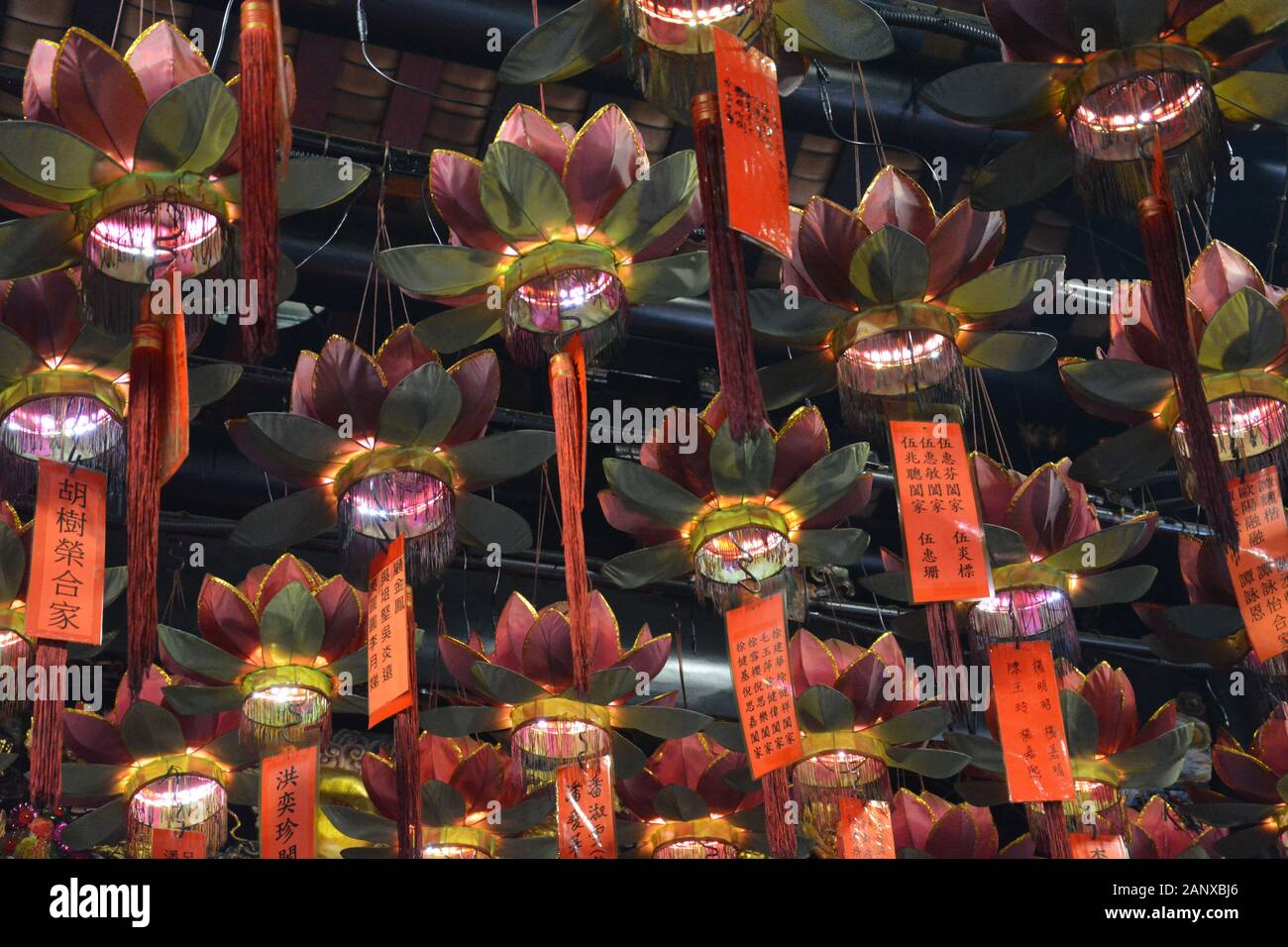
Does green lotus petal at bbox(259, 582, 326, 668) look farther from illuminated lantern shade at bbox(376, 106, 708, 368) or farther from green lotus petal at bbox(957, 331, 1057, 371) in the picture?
green lotus petal at bbox(957, 331, 1057, 371)

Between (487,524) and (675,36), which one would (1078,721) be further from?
(675,36)

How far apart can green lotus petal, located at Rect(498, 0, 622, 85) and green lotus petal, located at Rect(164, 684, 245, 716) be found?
6.87 ft

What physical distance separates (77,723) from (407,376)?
172cm

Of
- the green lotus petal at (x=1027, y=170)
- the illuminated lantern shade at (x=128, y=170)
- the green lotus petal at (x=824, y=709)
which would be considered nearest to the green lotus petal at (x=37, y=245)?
the illuminated lantern shade at (x=128, y=170)

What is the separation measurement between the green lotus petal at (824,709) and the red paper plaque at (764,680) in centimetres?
37

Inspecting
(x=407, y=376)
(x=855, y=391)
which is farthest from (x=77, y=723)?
(x=855, y=391)

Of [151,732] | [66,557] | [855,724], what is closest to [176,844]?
[151,732]

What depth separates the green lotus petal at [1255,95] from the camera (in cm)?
318

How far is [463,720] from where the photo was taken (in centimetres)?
433

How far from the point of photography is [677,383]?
21.7 feet

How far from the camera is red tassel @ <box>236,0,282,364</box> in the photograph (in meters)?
2.51

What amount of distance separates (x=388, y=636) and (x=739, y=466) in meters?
1.02

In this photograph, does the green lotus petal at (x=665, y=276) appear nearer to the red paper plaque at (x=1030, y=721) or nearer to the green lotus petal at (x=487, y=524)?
the green lotus petal at (x=487, y=524)

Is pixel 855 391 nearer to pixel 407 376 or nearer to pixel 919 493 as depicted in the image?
pixel 919 493
